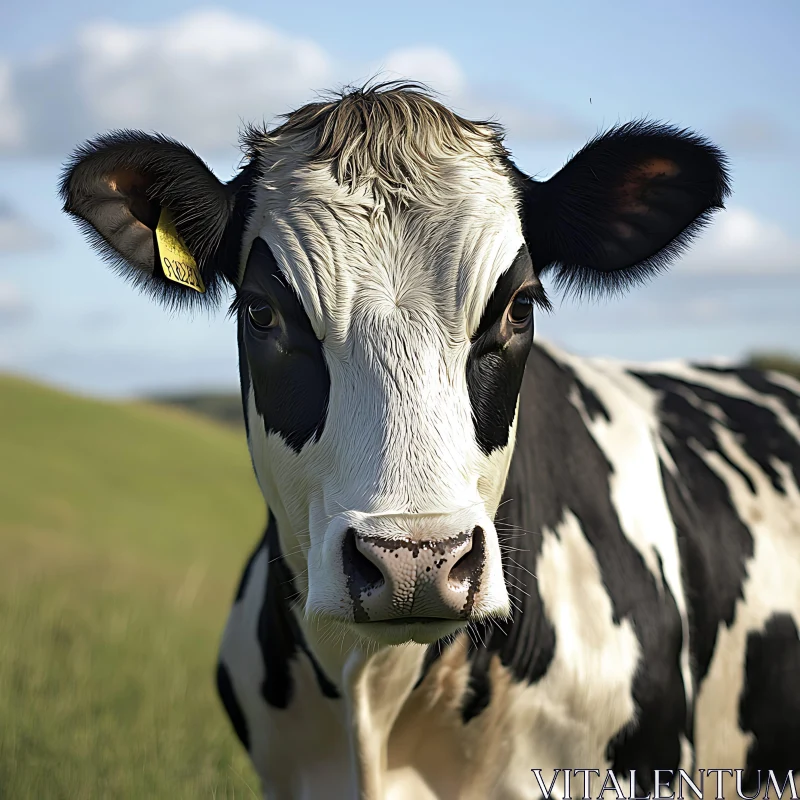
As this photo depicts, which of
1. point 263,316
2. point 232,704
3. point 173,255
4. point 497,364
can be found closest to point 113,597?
point 232,704

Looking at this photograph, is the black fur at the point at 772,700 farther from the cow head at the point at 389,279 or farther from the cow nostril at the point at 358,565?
the cow nostril at the point at 358,565

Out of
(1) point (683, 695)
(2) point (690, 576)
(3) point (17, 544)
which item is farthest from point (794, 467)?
(3) point (17, 544)

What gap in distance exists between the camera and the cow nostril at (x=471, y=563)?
8.56 ft

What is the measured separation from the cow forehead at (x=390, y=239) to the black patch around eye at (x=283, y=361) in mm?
51

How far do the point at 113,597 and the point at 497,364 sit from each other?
9.88m

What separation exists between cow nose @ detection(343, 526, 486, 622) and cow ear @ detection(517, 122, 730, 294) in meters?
1.34

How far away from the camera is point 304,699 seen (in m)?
3.84

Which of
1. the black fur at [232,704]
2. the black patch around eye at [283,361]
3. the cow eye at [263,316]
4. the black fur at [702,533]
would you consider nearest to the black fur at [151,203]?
the black patch around eye at [283,361]

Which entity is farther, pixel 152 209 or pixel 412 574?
pixel 152 209

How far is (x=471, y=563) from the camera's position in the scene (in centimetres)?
264

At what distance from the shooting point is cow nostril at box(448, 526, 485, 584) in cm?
261

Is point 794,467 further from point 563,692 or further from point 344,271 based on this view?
point 344,271

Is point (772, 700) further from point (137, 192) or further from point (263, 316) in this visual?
point (137, 192)

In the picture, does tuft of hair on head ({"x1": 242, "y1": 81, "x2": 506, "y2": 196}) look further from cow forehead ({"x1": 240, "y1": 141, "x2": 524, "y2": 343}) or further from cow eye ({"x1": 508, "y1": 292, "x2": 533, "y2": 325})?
cow eye ({"x1": 508, "y1": 292, "x2": 533, "y2": 325})
